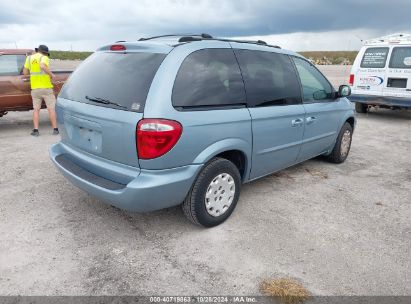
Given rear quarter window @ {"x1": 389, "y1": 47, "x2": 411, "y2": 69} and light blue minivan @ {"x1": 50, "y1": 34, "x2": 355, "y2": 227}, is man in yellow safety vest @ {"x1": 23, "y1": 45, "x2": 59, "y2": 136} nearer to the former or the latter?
light blue minivan @ {"x1": 50, "y1": 34, "x2": 355, "y2": 227}

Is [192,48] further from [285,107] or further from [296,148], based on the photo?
[296,148]

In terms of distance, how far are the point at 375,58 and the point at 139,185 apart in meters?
8.61

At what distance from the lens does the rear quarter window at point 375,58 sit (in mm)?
Answer: 9133

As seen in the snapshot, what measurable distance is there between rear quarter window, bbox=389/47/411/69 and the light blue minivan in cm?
614

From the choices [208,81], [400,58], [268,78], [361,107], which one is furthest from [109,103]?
[361,107]

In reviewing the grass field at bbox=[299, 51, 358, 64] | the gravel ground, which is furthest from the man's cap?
the grass field at bbox=[299, 51, 358, 64]

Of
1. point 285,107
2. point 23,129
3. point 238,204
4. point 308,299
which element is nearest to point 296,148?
point 285,107

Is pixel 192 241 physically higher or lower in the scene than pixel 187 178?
lower

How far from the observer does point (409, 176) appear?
5.21m

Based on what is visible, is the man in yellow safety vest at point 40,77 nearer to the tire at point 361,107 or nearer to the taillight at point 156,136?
the taillight at point 156,136

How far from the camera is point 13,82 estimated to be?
7.34m

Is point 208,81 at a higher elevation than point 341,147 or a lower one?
higher

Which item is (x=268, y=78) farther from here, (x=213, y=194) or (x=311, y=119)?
(x=213, y=194)

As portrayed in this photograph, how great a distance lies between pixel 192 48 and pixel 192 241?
1.77 metres
